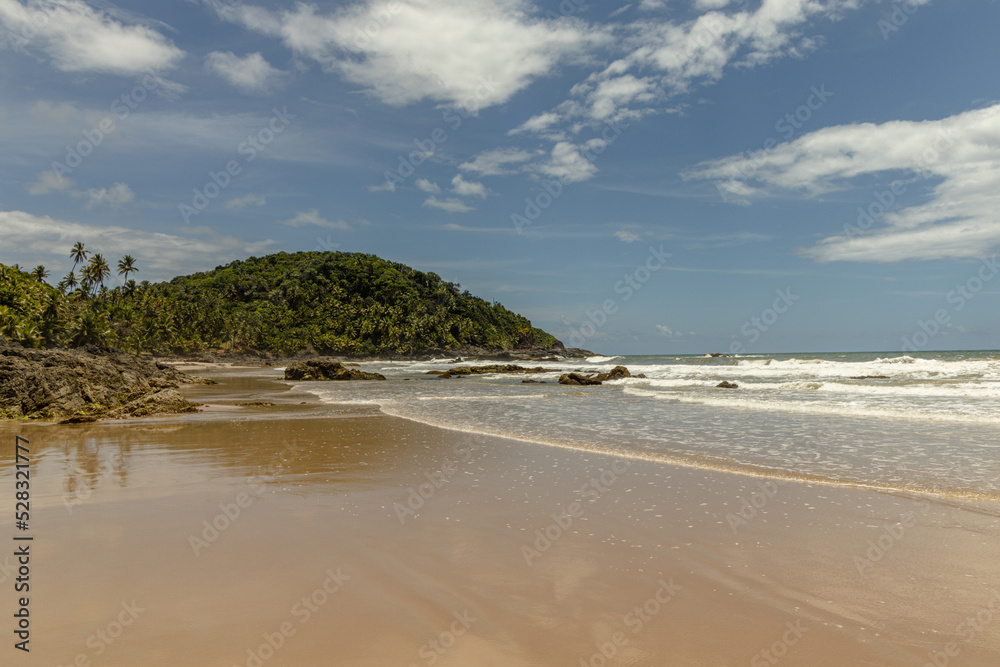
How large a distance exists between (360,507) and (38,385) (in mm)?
13503

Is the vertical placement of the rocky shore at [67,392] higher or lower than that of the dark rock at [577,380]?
higher

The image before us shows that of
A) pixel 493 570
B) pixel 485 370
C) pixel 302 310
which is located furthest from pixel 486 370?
pixel 302 310

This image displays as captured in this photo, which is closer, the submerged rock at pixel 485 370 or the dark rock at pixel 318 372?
the dark rock at pixel 318 372

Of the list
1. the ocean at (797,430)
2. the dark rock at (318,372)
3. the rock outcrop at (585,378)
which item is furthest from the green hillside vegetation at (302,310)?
the ocean at (797,430)

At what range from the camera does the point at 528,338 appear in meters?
134

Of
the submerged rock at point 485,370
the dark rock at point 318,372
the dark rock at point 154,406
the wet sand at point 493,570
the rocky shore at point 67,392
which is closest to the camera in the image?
the wet sand at point 493,570

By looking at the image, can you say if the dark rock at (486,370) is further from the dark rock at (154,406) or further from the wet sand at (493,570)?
the wet sand at (493,570)

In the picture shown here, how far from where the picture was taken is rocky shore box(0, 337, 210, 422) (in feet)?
45.0

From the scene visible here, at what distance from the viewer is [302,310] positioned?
11269 cm

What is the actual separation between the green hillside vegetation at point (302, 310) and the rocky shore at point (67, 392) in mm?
71593

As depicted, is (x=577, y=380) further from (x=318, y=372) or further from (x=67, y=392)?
(x=67, y=392)

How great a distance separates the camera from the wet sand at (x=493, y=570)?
3.06m

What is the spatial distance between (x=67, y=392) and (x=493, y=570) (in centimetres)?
1559

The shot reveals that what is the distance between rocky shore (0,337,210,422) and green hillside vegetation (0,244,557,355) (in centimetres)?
7159
